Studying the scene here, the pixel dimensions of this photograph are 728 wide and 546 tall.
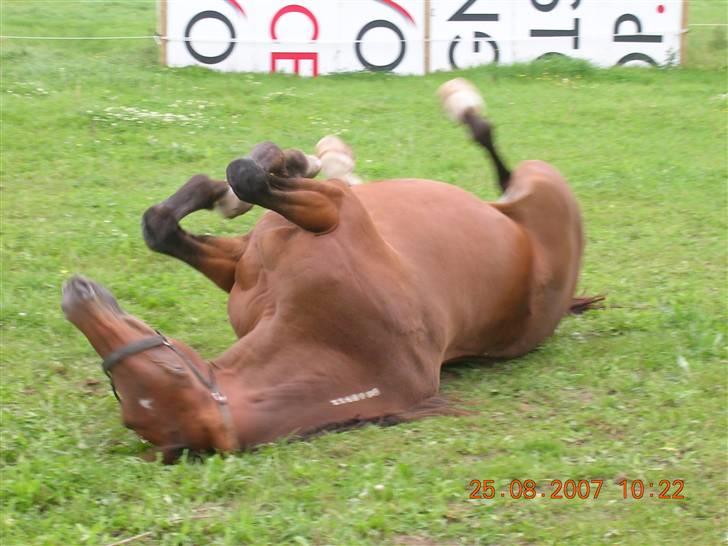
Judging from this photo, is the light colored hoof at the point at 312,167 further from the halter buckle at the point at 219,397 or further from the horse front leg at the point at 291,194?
the halter buckle at the point at 219,397

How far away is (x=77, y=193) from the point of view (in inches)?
294

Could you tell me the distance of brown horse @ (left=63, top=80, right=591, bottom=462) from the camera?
359 cm

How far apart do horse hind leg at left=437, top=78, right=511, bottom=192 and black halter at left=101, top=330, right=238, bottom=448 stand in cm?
262

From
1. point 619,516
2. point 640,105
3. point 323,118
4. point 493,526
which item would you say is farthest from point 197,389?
point 640,105

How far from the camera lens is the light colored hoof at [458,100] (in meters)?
6.18

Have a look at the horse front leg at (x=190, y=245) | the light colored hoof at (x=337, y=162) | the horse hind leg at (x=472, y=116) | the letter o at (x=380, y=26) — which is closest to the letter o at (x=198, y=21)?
the letter o at (x=380, y=26)

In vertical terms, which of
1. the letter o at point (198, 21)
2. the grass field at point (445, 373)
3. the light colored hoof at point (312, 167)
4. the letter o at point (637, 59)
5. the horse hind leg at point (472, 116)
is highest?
the letter o at point (198, 21)

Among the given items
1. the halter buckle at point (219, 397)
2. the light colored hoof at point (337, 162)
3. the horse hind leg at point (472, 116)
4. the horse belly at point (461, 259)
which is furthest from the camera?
the horse hind leg at point (472, 116)

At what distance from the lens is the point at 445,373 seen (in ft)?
15.9

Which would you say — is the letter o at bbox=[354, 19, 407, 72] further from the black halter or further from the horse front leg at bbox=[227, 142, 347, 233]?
the black halter
